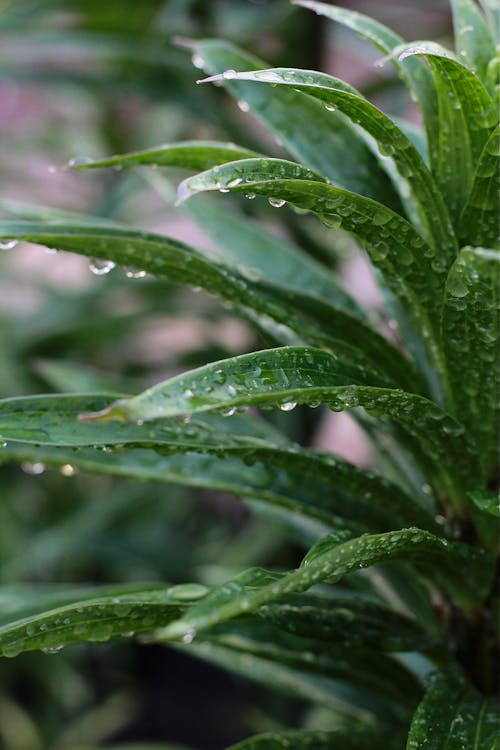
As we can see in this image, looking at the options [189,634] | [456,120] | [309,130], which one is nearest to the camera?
[189,634]

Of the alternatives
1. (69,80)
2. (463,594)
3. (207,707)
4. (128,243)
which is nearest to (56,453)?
(128,243)

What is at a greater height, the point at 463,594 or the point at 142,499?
the point at 142,499

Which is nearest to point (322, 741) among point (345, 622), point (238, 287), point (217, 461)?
point (345, 622)

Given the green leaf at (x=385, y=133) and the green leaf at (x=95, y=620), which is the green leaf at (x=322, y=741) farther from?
the green leaf at (x=385, y=133)

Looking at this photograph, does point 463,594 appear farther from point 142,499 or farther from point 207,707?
point 207,707

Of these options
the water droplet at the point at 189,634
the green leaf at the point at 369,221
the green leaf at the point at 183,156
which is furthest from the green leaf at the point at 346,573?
the green leaf at the point at 183,156

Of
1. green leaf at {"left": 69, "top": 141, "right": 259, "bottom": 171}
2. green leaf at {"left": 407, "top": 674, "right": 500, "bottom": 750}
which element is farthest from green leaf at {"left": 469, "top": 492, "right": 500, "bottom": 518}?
green leaf at {"left": 69, "top": 141, "right": 259, "bottom": 171}

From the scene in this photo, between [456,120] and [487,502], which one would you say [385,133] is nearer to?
[456,120]
